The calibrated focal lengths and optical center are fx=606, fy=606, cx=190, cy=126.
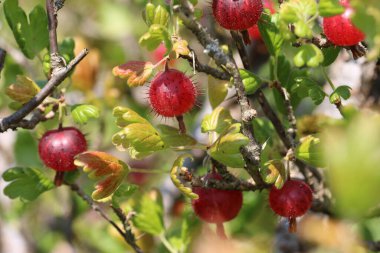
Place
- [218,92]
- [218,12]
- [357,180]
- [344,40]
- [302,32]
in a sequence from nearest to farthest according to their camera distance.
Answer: [357,180] < [302,32] < [344,40] < [218,12] < [218,92]

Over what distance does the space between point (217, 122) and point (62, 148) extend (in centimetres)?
47

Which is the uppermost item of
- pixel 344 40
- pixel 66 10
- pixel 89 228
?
pixel 344 40

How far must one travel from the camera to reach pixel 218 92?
5.71 feet

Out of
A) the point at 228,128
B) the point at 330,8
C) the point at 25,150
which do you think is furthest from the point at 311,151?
the point at 25,150

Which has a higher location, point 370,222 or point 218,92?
point 218,92

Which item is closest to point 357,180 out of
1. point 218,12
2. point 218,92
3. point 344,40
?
point 344,40

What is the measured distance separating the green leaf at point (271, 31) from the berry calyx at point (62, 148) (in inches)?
24.4

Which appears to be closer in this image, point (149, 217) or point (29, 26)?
point (29, 26)

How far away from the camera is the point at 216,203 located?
1674mm

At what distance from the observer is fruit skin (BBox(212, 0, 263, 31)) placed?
142 centimetres

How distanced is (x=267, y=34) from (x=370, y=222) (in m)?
0.81

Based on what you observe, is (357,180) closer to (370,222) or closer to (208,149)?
(208,149)

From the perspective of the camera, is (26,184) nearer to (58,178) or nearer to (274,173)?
(58,178)

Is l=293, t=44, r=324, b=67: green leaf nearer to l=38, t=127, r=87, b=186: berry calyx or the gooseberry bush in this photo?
the gooseberry bush
